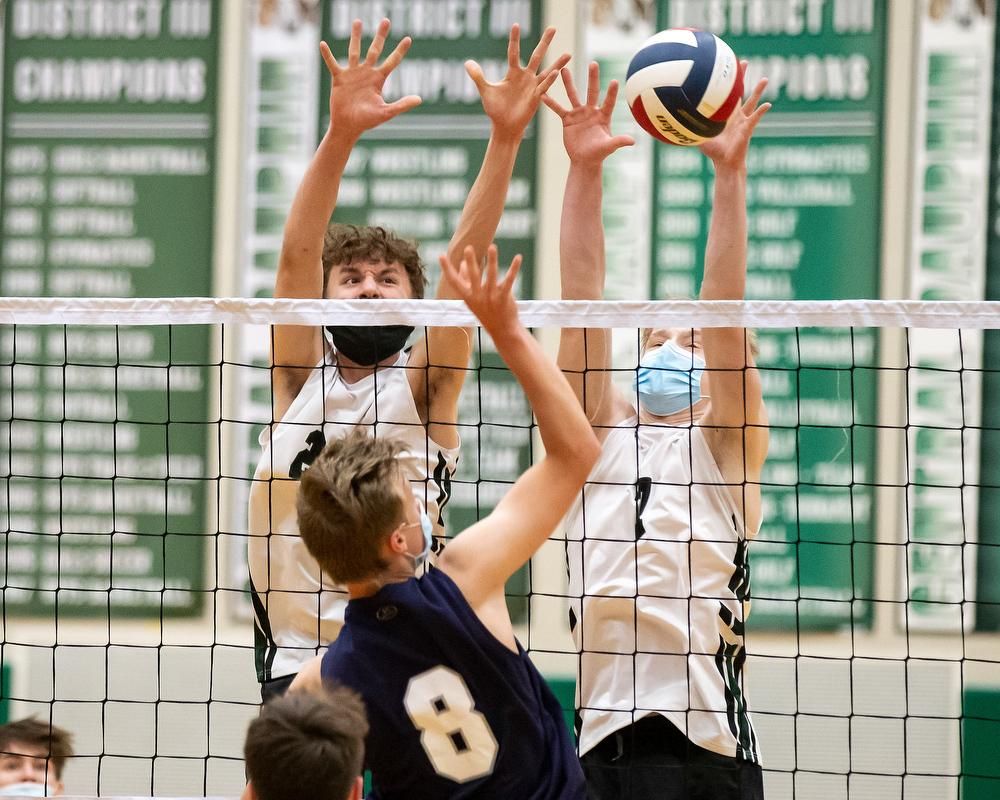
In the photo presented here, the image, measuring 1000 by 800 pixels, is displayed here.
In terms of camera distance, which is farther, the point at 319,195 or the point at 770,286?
the point at 770,286

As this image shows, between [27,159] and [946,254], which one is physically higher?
[27,159]

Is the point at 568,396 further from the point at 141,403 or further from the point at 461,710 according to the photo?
the point at 141,403

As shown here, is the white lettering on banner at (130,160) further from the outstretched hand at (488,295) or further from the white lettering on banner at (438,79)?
the outstretched hand at (488,295)

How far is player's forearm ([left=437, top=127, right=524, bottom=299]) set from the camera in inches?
107

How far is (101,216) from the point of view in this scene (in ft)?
19.3

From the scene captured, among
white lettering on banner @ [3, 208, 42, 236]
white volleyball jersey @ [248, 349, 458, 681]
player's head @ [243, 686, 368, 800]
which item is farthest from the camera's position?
white lettering on banner @ [3, 208, 42, 236]

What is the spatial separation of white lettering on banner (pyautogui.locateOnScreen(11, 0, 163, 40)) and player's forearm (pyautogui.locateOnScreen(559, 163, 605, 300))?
13.1 ft

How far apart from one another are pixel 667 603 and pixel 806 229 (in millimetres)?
3441

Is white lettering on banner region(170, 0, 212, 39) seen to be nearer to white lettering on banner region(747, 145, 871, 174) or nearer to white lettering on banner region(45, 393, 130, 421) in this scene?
white lettering on banner region(45, 393, 130, 421)

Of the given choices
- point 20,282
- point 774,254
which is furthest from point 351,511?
point 20,282

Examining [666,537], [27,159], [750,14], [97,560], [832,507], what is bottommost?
[97,560]

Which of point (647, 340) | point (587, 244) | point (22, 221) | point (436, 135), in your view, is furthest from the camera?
point (22, 221)

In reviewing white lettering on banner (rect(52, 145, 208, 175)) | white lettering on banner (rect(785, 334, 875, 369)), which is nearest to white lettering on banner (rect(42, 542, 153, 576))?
white lettering on banner (rect(52, 145, 208, 175))

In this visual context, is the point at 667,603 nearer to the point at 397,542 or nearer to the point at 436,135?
the point at 397,542
